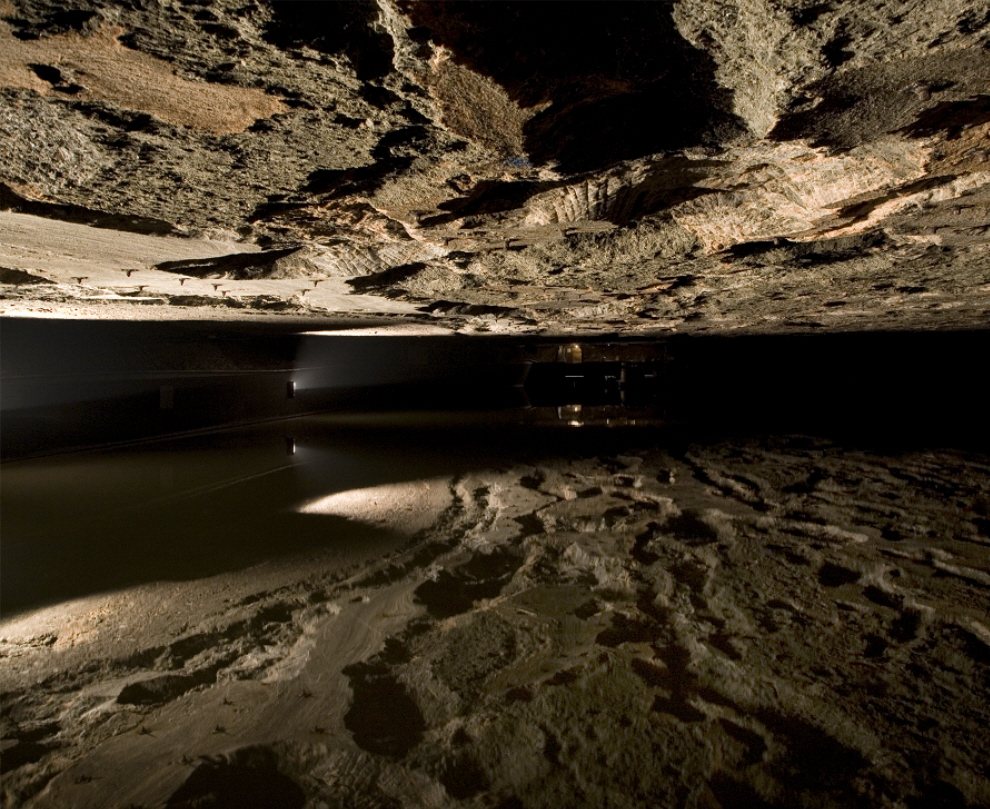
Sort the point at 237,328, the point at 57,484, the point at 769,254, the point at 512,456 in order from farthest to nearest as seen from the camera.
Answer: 1. the point at 237,328
2. the point at 512,456
3. the point at 57,484
4. the point at 769,254

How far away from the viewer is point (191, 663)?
1548 millimetres

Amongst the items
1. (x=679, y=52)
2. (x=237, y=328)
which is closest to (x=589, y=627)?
(x=679, y=52)

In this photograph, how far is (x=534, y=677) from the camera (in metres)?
1.48

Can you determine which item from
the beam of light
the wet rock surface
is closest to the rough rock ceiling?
the wet rock surface

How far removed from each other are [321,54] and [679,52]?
0.54 meters

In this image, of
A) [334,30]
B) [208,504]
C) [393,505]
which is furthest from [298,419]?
[334,30]

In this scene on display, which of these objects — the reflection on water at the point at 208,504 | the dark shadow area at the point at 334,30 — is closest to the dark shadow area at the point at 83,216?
the dark shadow area at the point at 334,30

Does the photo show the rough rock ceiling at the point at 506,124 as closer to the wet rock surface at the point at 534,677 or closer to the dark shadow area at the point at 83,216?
the dark shadow area at the point at 83,216

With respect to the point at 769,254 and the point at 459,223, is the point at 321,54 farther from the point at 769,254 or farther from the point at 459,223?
the point at 769,254

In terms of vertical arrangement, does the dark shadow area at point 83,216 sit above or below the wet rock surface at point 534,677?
above

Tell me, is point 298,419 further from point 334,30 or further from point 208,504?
point 334,30

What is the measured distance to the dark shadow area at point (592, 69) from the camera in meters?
0.74

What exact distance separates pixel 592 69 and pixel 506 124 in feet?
0.72

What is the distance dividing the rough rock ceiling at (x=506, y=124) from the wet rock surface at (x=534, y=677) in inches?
49.7
